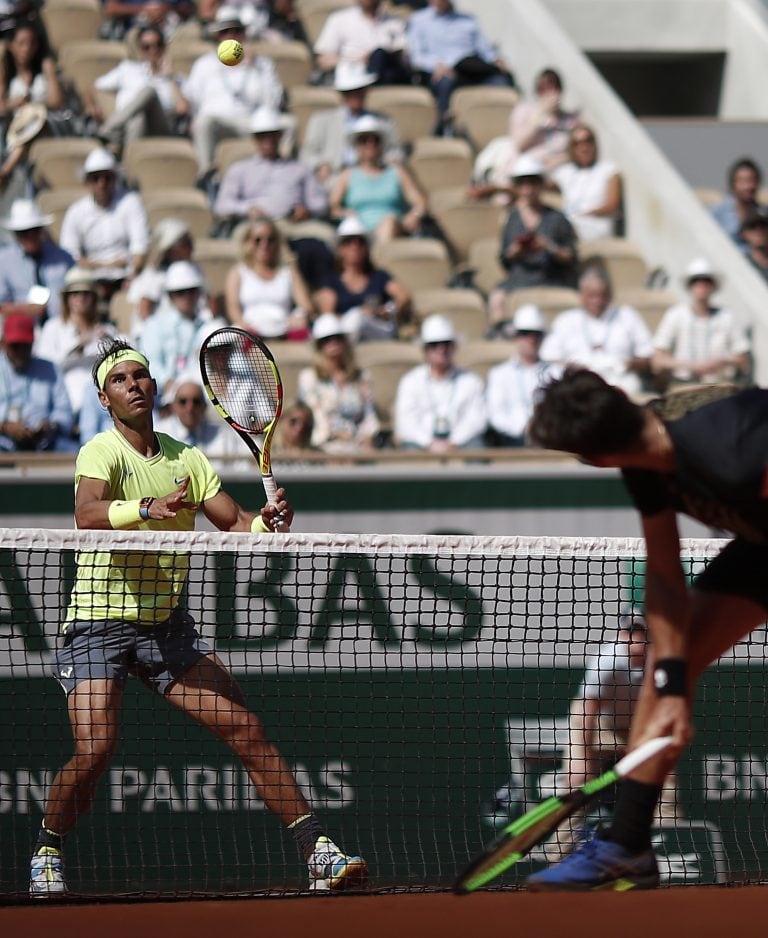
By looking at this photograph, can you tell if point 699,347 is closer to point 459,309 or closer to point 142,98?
point 459,309

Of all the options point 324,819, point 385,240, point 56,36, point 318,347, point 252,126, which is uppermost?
point 56,36

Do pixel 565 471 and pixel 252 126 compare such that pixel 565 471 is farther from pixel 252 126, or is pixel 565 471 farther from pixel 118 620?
pixel 252 126

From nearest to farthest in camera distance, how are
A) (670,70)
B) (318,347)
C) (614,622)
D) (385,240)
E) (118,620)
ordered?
(118,620)
(614,622)
(318,347)
(385,240)
(670,70)

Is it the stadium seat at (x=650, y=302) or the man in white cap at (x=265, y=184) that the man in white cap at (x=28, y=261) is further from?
the stadium seat at (x=650, y=302)

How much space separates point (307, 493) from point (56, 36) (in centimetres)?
531

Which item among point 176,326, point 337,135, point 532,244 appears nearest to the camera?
point 176,326

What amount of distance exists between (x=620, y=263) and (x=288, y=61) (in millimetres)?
2925

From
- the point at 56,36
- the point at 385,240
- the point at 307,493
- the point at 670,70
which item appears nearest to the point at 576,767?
the point at 307,493

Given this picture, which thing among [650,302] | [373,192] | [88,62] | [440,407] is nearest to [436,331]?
[440,407]

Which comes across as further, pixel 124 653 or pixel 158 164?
pixel 158 164

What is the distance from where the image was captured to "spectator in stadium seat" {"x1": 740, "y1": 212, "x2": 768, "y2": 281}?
10469mm

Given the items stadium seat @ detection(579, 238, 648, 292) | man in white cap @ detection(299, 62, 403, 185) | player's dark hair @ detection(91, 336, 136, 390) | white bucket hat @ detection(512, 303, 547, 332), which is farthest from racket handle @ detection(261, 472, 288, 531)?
man in white cap @ detection(299, 62, 403, 185)

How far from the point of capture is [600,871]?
12.4 ft

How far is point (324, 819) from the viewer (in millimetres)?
6688
